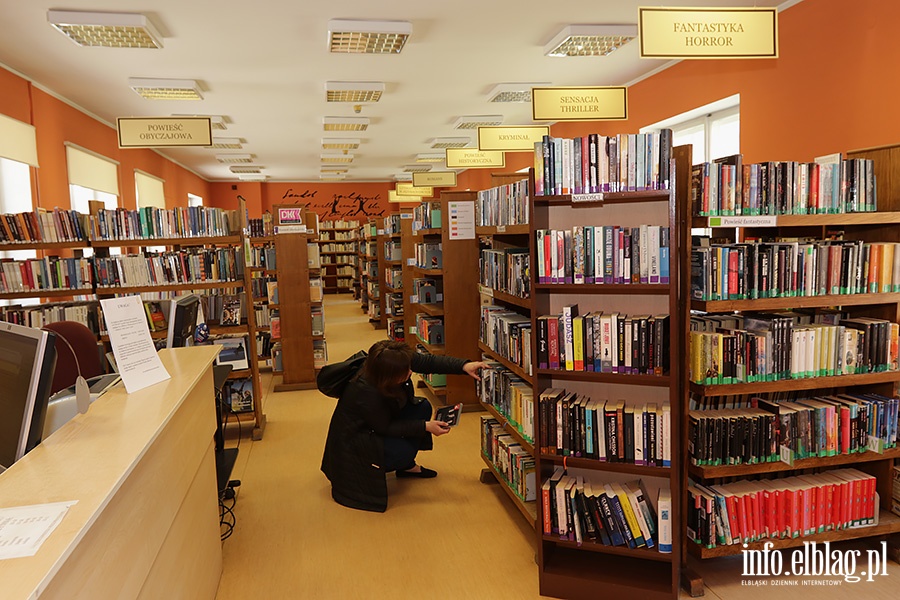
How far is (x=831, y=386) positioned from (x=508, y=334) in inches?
62.5

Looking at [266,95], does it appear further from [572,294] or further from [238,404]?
[572,294]

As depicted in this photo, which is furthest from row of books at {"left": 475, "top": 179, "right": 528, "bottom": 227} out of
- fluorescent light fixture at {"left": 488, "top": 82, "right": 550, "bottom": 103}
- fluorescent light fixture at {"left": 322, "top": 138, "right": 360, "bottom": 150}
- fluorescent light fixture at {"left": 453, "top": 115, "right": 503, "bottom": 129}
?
fluorescent light fixture at {"left": 322, "top": 138, "right": 360, "bottom": 150}

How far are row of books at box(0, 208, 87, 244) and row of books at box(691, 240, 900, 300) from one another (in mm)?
4726

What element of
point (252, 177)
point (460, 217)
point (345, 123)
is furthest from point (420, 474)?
point (252, 177)

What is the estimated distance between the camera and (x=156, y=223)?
5.14m

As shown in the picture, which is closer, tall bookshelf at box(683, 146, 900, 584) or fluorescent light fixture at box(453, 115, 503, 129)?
tall bookshelf at box(683, 146, 900, 584)

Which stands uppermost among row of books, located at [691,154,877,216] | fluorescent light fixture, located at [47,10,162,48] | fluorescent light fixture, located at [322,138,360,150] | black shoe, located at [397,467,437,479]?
fluorescent light fixture, located at [322,138,360,150]

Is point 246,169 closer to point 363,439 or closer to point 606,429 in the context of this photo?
point 363,439

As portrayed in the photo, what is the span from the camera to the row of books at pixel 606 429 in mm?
2717

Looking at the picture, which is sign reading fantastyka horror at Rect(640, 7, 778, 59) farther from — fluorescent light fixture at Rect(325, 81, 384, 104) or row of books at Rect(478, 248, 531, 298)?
fluorescent light fixture at Rect(325, 81, 384, 104)

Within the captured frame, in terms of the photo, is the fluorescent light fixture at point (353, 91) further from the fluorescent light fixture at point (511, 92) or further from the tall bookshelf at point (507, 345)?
the tall bookshelf at point (507, 345)

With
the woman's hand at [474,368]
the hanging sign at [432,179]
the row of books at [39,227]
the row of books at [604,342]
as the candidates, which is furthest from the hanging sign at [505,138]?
the row of books at [604,342]

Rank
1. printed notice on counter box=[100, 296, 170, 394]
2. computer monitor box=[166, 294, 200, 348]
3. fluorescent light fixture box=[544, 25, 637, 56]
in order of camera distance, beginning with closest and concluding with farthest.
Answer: printed notice on counter box=[100, 296, 170, 394], computer monitor box=[166, 294, 200, 348], fluorescent light fixture box=[544, 25, 637, 56]

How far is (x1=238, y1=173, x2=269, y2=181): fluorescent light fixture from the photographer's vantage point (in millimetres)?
17350
